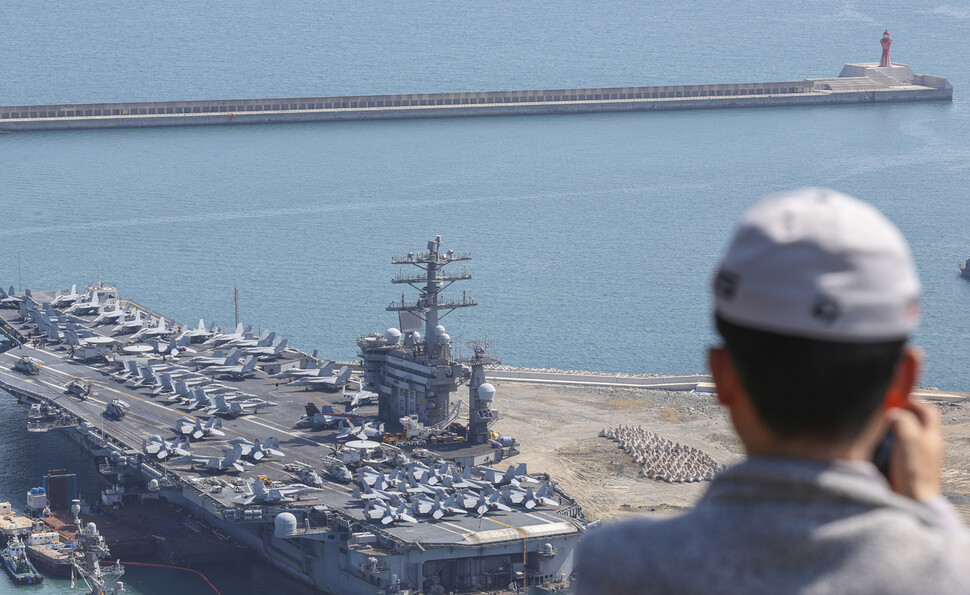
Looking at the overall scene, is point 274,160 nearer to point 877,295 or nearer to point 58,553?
point 58,553

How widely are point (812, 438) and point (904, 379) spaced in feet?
0.82

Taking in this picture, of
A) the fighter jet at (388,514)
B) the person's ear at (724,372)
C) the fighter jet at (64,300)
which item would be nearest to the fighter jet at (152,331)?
the fighter jet at (64,300)

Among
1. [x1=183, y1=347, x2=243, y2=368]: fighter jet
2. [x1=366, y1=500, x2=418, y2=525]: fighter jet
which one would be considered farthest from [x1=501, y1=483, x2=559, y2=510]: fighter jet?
[x1=183, y1=347, x2=243, y2=368]: fighter jet

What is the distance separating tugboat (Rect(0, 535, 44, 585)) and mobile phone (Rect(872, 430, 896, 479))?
53304 millimetres

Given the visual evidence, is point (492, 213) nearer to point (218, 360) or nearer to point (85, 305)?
point (85, 305)

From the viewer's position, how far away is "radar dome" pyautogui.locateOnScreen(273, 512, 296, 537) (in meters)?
48.4

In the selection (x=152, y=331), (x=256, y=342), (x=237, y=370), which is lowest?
(x=237, y=370)

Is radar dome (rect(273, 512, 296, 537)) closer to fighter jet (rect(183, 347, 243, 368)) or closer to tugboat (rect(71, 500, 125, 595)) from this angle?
tugboat (rect(71, 500, 125, 595))

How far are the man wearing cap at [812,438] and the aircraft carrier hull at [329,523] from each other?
4363cm

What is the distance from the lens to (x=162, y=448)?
191ft

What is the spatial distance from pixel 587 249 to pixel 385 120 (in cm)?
7190

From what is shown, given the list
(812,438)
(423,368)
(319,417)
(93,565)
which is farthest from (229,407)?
(812,438)

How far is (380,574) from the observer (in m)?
46.4

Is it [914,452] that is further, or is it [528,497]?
[528,497]
